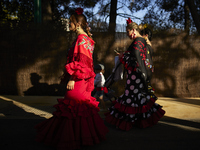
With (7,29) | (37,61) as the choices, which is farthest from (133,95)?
(7,29)

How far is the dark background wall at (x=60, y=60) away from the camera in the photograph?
739 centimetres

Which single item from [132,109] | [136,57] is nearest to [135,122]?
[132,109]

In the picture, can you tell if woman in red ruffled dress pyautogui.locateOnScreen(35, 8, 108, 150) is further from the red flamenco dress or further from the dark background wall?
the dark background wall

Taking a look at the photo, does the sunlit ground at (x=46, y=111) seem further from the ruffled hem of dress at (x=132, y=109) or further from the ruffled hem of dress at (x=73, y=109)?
the ruffled hem of dress at (x=73, y=109)

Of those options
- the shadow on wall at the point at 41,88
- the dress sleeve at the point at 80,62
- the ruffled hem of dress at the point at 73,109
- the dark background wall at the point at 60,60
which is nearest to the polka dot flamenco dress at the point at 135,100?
the ruffled hem of dress at the point at 73,109

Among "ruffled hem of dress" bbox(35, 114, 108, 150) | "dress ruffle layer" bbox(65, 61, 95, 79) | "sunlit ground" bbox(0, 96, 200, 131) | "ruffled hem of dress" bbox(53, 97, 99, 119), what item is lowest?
"sunlit ground" bbox(0, 96, 200, 131)

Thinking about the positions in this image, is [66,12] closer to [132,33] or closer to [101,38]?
[101,38]

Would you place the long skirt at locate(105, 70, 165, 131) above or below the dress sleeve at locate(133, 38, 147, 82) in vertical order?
below

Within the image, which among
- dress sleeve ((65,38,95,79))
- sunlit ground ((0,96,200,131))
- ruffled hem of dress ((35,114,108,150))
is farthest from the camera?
sunlit ground ((0,96,200,131))

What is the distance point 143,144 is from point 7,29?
21.6 feet

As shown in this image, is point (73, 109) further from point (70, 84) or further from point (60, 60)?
point (60, 60)

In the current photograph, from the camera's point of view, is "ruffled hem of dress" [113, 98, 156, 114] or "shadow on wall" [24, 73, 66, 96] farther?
"shadow on wall" [24, 73, 66, 96]

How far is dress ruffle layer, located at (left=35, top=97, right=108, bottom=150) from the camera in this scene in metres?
2.66

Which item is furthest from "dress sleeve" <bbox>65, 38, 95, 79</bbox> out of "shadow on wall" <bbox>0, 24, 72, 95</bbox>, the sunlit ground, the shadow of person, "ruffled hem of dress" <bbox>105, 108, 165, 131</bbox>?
the shadow of person
